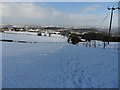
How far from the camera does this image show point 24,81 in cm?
532

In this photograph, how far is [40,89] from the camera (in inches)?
182

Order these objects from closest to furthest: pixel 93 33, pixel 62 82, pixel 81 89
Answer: pixel 81 89 < pixel 62 82 < pixel 93 33

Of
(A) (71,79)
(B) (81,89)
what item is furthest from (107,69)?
(B) (81,89)

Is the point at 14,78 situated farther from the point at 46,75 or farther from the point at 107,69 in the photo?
the point at 107,69

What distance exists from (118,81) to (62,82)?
5.98ft

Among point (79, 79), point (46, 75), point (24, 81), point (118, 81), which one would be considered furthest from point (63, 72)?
point (118, 81)

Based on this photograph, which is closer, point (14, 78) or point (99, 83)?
point (99, 83)

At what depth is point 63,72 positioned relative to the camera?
20.1ft

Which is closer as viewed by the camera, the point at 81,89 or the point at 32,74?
Answer: the point at 81,89

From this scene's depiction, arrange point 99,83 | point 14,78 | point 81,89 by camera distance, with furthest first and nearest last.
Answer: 1. point 14,78
2. point 99,83
3. point 81,89

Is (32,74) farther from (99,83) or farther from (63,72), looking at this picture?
(99,83)

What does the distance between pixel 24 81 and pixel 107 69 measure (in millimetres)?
3285

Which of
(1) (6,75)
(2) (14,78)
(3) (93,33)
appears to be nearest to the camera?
(2) (14,78)

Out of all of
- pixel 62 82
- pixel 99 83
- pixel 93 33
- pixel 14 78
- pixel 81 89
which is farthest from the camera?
pixel 93 33
